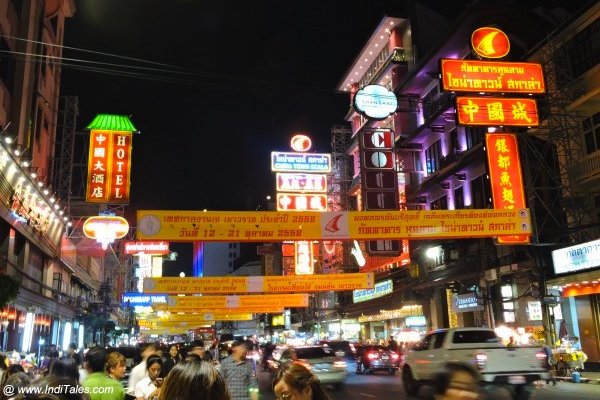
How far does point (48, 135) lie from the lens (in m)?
34.3

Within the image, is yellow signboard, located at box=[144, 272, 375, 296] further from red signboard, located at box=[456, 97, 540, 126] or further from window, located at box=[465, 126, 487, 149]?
red signboard, located at box=[456, 97, 540, 126]

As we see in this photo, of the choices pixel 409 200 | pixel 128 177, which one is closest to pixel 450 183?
pixel 409 200

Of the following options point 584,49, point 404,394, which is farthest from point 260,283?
point 584,49

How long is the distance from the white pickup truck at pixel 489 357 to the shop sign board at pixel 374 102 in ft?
57.1

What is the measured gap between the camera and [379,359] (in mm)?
29000

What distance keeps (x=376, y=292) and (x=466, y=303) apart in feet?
51.3

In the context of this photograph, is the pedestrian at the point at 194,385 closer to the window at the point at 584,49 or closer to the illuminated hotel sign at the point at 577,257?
the illuminated hotel sign at the point at 577,257

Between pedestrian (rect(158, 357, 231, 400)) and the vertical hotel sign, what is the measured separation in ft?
86.6

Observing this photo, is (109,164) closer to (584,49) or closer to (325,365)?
(325,365)

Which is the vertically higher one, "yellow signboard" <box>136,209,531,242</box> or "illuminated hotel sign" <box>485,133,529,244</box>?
"illuminated hotel sign" <box>485,133,529,244</box>

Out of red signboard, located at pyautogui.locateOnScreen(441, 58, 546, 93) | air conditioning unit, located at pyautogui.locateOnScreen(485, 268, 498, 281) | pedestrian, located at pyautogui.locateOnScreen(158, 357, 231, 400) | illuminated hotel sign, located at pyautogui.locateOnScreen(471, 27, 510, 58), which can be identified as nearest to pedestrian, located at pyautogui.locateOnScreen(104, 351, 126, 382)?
pedestrian, located at pyautogui.locateOnScreen(158, 357, 231, 400)

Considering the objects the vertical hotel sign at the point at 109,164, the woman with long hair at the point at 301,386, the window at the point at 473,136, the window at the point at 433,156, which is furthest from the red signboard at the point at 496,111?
the woman with long hair at the point at 301,386

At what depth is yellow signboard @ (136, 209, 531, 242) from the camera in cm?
1877

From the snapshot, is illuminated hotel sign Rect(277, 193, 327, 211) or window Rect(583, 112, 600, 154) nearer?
window Rect(583, 112, 600, 154)
